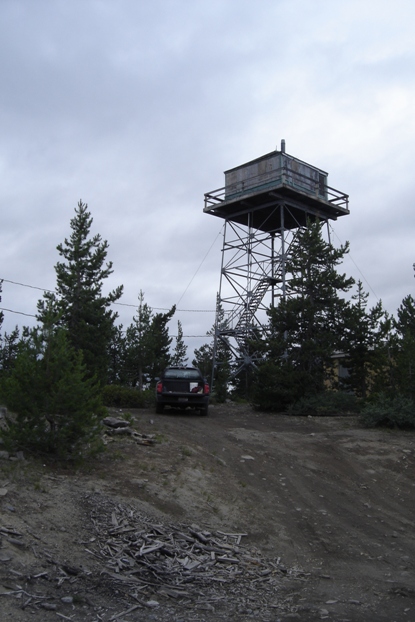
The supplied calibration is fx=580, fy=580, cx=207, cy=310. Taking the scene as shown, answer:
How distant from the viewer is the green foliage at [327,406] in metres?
23.1

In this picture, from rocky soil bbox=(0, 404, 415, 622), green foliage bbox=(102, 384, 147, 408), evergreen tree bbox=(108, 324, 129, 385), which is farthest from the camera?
evergreen tree bbox=(108, 324, 129, 385)

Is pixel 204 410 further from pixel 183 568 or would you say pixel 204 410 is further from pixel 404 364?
pixel 183 568

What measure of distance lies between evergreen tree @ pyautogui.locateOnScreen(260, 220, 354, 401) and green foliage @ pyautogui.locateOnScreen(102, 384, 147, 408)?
5891 millimetres

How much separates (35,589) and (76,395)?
4.74 m

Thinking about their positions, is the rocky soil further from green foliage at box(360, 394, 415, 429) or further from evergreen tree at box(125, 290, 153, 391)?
evergreen tree at box(125, 290, 153, 391)

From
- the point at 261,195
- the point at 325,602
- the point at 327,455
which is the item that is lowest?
the point at 325,602

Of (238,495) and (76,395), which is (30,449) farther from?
(238,495)

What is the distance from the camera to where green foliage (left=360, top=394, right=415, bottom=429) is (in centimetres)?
1931

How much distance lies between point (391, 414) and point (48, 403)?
1258 cm

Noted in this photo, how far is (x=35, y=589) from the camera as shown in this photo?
6.52m

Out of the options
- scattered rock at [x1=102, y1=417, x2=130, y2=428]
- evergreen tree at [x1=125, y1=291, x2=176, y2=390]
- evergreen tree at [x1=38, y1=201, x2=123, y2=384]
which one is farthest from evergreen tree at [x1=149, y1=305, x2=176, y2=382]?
scattered rock at [x1=102, y1=417, x2=130, y2=428]

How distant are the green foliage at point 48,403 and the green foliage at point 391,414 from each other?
1140 centimetres

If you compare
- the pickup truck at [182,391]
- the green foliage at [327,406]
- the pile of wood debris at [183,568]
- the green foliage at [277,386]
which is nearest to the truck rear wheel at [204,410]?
the pickup truck at [182,391]

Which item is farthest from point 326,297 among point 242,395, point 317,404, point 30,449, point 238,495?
point 30,449
